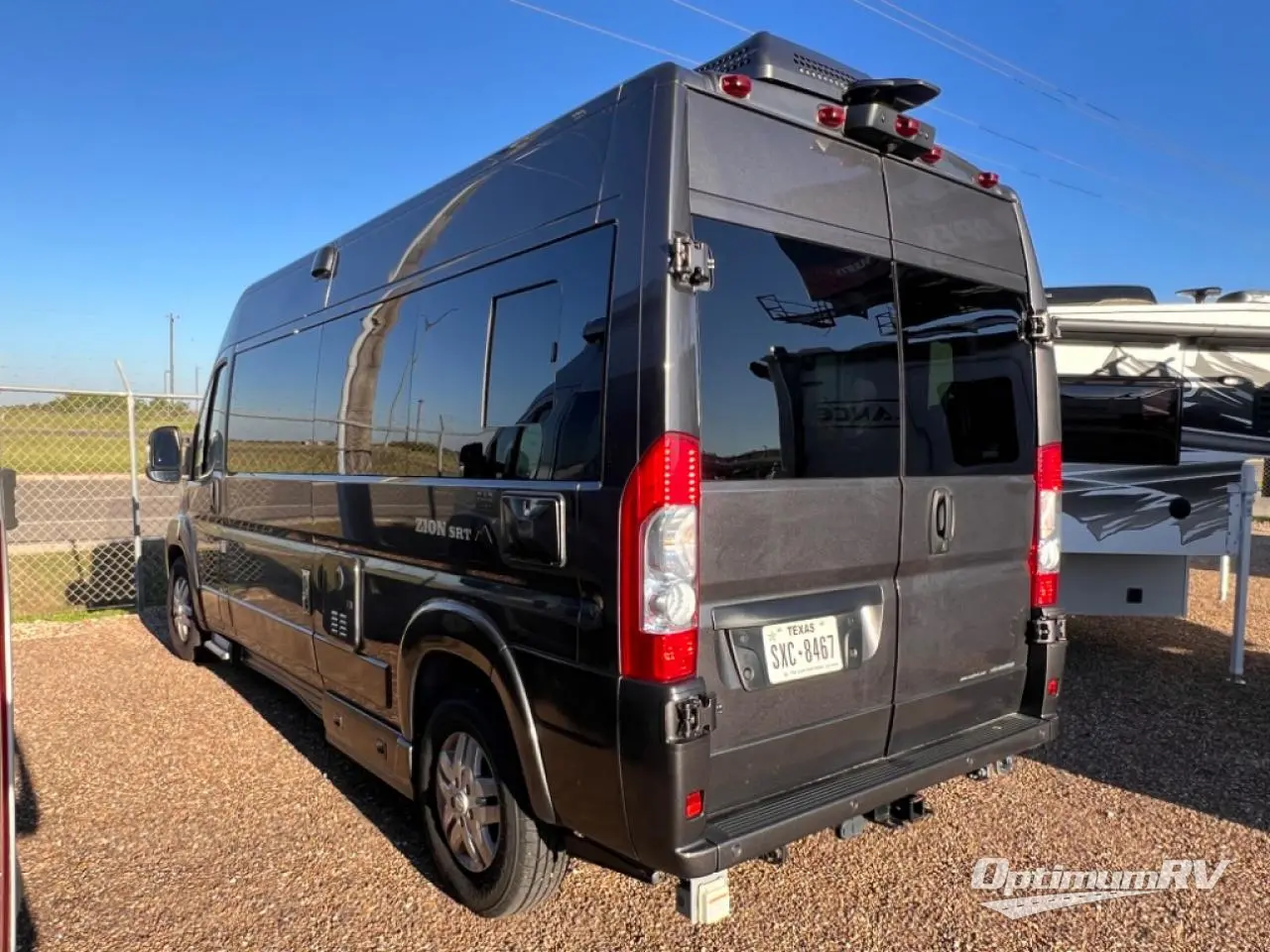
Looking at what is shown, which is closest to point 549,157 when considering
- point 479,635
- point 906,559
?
Result: point 479,635

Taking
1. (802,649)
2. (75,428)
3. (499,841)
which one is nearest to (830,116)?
(802,649)

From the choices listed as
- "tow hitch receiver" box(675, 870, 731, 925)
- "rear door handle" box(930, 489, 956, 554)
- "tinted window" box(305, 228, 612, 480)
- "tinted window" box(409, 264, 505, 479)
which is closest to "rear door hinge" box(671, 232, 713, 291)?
"tinted window" box(305, 228, 612, 480)

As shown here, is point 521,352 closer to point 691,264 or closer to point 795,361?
point 691,264

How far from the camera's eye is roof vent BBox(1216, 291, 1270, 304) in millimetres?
8695

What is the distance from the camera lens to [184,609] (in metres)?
6.59

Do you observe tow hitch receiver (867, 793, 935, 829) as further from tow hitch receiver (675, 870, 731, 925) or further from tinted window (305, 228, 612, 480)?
tinted window (305, 228, 612, 480)

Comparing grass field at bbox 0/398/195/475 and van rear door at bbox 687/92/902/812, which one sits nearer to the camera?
van rear door at bbox 687/92/902/812

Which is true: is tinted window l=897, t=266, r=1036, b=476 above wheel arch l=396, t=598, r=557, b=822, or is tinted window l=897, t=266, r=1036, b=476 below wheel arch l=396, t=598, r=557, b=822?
above

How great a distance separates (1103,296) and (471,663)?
24.8 ft

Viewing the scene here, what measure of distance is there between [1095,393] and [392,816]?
18.3 feet

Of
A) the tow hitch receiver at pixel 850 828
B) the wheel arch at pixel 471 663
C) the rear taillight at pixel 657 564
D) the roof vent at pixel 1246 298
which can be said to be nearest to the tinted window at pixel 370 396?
the wheel arch at pixel 471 663

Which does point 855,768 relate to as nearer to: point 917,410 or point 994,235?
point 917,410

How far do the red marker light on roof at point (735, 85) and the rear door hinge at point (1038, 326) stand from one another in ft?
5.50

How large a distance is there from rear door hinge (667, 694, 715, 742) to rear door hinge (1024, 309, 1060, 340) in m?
2.18
